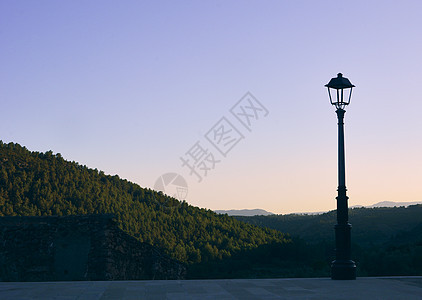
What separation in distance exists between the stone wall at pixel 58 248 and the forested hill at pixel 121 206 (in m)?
27.0

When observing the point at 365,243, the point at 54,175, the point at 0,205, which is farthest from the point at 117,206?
the point at 365,243

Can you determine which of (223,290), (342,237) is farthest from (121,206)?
(223,290)

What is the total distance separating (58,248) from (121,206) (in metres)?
48.2

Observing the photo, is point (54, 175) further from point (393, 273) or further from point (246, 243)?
point (393, 273)

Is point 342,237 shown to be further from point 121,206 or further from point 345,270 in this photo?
point 121,206

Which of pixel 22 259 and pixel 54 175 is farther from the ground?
pixel 54 175

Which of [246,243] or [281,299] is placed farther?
[246,243]

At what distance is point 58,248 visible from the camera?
16797 mm

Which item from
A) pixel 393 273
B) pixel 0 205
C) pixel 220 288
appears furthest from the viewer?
pixel 0 205

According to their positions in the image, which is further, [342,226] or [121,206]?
[121,206]

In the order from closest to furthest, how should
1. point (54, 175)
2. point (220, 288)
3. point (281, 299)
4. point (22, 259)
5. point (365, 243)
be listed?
point (281, 299) → point (220, 288) → point (22, 259) → point (54, 175) → point (365, 243)

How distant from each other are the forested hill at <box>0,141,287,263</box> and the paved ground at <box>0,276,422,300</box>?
113 ft

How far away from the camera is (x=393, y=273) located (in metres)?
22.2

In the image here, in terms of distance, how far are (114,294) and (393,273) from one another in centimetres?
1627
